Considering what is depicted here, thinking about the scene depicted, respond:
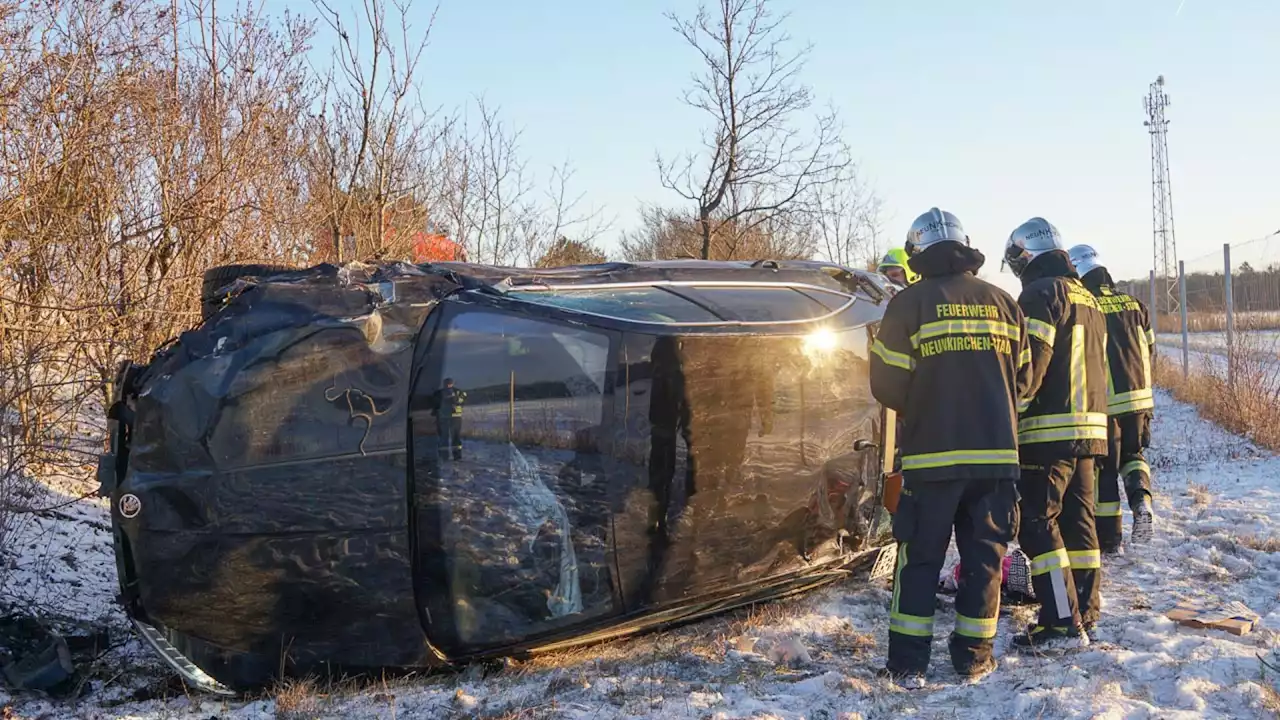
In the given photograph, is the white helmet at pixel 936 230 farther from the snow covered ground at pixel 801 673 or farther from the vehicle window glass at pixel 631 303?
the snow covered ground at pixel 801 673

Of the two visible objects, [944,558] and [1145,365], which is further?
[1145,365]

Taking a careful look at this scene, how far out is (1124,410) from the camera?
5.85m

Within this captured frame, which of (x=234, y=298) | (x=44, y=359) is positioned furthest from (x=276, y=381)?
(x=44, y=359)

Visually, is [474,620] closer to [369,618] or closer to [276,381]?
[369,618]

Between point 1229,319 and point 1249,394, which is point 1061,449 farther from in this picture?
point 1229,319

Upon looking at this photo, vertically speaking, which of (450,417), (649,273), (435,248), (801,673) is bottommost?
(801,673)

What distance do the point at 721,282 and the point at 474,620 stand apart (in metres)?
1.90

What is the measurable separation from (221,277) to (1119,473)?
529 cm

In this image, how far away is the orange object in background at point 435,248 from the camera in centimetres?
1030

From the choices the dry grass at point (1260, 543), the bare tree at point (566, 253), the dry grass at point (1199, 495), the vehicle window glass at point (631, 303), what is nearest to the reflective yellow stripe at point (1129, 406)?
the dry grass at point (1260, 543)

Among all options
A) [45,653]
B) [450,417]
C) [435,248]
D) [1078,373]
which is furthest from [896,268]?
[435,248]

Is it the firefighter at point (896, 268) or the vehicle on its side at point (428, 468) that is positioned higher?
the firefighter at point (896, 268)

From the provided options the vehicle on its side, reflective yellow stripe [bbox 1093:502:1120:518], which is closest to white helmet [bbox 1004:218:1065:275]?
the vehicle on its side

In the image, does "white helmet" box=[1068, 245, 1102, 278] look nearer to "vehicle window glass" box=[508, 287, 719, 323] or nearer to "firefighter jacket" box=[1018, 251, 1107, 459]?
"firefighter jacket" box=[1018, 251, 1107, 459]
